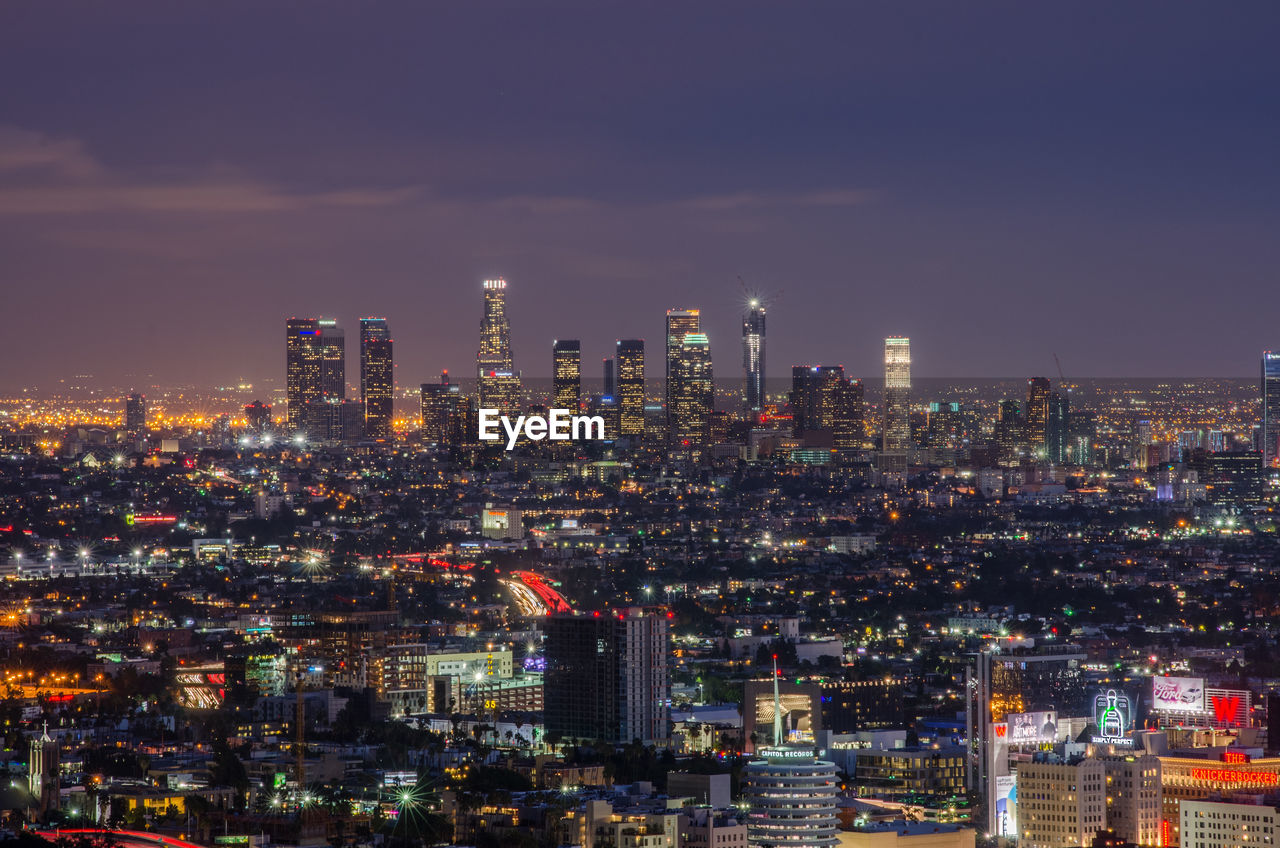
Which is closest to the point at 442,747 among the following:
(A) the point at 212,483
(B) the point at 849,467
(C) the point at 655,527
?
(C) the point at 655,527

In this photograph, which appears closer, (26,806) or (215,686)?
(26,806)

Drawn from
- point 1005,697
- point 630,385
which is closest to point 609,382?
A: point 630,385

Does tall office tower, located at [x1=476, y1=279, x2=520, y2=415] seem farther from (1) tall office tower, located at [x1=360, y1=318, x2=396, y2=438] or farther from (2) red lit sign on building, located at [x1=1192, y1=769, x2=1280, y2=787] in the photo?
(2) red lit sign on building, located at [x1=1192, y1=769, x2=1280, y2=787]

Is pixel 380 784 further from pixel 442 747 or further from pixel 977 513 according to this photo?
pixel 977 513

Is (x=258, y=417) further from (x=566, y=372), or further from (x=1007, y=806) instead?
(x=1007, y=806)

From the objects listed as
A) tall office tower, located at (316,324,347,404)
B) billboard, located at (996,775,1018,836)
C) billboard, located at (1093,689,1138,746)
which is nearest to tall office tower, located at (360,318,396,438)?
tall office tower, located at (316,324,347,404)

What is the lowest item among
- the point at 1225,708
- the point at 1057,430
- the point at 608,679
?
the point at 1225,708
